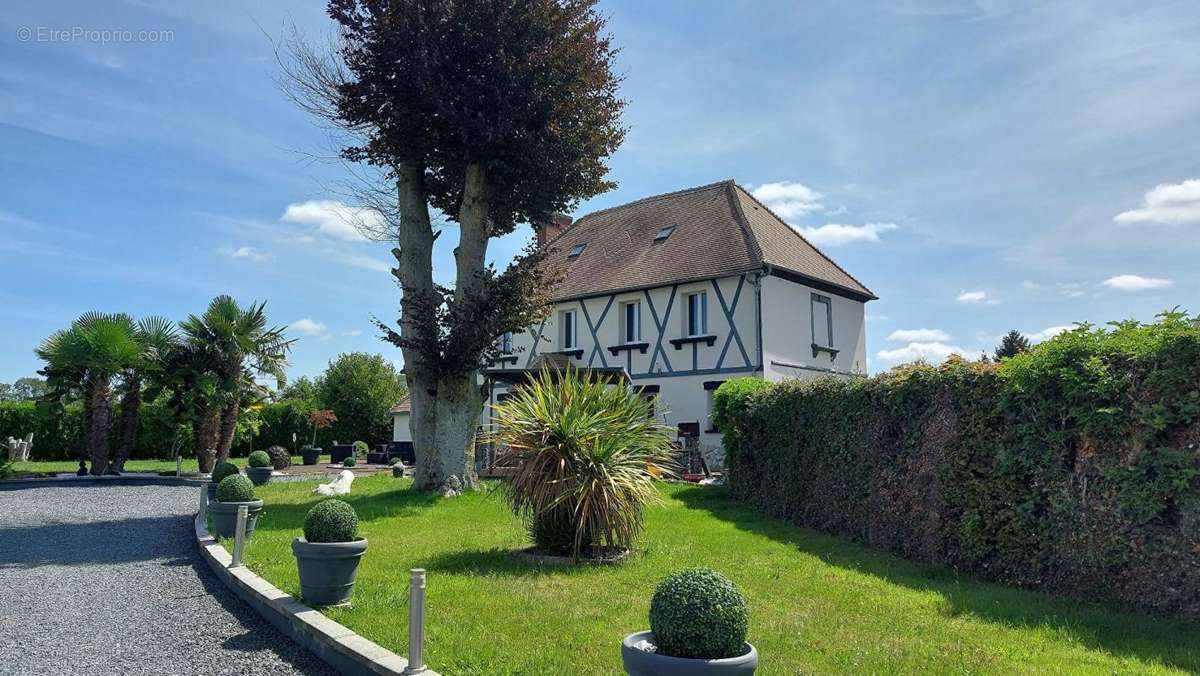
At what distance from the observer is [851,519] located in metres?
9.80

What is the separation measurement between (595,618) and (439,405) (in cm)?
973

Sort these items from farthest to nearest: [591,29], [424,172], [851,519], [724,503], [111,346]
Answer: [111,346] → [424,172] → [591,29] → [724,503] → [851,519]

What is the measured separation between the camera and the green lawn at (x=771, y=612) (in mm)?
4910

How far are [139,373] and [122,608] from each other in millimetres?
15922

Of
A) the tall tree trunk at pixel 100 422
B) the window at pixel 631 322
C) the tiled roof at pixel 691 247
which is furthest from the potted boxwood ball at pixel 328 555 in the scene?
the tall tree trunk at pixel 100 422

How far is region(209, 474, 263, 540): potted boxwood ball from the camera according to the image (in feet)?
32.7

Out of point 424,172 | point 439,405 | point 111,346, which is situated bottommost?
point 439,405

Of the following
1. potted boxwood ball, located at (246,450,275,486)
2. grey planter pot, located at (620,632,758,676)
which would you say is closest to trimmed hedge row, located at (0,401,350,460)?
potted boxwood ball, located at (246,450,275,486)

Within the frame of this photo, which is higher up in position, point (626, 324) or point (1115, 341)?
point (626, 324)

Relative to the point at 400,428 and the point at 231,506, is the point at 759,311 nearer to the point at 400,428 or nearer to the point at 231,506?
the point at 231,506

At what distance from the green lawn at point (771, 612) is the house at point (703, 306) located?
9.14 meters

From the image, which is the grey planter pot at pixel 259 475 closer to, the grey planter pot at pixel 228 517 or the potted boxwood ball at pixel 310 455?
the grey planter pot at pixel 228 517

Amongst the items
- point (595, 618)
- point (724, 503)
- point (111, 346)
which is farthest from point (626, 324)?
point (595, 618)

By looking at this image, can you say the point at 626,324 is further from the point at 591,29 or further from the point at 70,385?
the point at 70,385
